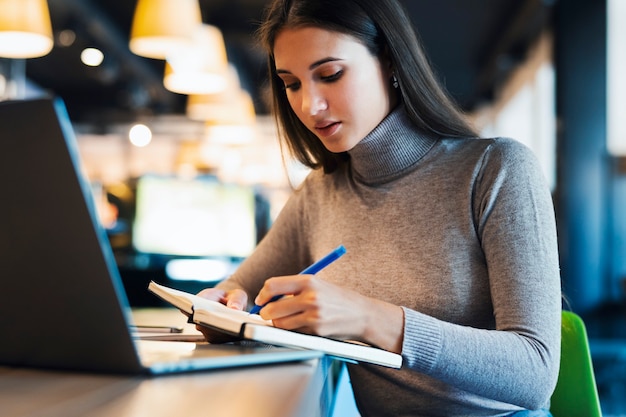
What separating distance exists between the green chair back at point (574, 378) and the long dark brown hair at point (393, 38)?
366 millimetres

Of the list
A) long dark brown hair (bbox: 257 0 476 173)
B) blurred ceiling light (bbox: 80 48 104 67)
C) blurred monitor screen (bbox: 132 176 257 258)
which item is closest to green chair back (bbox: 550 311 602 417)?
long dark brown hair (bbox: 257 0 476 173)

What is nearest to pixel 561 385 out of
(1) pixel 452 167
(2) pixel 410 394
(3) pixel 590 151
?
(2) pixel 410 394

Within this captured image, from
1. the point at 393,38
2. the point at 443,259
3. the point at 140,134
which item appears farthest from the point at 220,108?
the point at 140,134

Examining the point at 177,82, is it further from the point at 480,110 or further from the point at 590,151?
the point at 480,110

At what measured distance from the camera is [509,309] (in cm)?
103

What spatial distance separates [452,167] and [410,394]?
14.4 inches

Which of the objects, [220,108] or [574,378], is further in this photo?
[220,108]

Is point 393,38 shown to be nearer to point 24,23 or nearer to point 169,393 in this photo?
point 169,393

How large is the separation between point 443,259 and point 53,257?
2.04 ft

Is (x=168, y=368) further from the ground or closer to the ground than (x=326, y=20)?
closer to the ground

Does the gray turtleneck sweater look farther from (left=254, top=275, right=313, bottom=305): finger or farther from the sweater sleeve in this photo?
(left=254, top=275, right=313, bottom=305): finger

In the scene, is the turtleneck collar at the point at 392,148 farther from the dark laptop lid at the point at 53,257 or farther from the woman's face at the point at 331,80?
the dark laptop lid at the point at 53,257

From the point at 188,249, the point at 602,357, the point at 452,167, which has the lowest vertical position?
the point at 602,357

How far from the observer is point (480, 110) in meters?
11.5
